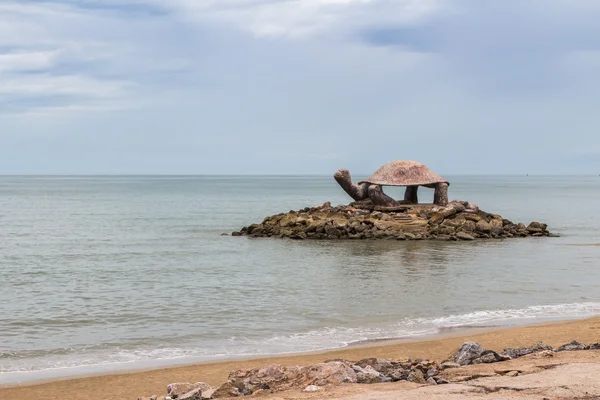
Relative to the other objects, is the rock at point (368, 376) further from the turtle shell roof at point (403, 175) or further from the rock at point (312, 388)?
the turtle shell roof at point (403, 175)

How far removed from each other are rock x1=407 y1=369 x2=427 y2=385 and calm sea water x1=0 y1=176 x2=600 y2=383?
4.13 metres

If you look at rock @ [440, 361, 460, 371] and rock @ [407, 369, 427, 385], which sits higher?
rock @ [407, 369, 427, 385]

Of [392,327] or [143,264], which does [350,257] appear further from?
[392,327]

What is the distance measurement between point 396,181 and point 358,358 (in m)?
26.4

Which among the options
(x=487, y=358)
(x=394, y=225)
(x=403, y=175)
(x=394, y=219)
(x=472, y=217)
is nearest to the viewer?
(x=487, y=358)

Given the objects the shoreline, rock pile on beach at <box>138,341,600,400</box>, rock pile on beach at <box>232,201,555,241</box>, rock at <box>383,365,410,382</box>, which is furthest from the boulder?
rock pile on beach at <box>232,201,555,241</box>

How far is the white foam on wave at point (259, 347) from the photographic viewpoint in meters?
11.4

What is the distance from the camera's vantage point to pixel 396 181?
1478 inches

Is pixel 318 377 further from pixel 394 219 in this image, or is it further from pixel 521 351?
pixel 394 219

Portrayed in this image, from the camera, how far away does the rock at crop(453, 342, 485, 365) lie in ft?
32.0

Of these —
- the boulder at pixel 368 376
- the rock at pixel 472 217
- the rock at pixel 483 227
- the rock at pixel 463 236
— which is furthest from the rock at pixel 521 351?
the rock at pixel 472 217

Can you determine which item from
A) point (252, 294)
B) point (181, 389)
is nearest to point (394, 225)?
point (252, 294)

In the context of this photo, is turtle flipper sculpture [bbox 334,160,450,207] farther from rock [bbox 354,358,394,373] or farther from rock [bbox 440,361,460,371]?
rock [bbox 354,358,394,373]

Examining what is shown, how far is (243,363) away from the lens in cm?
1148
